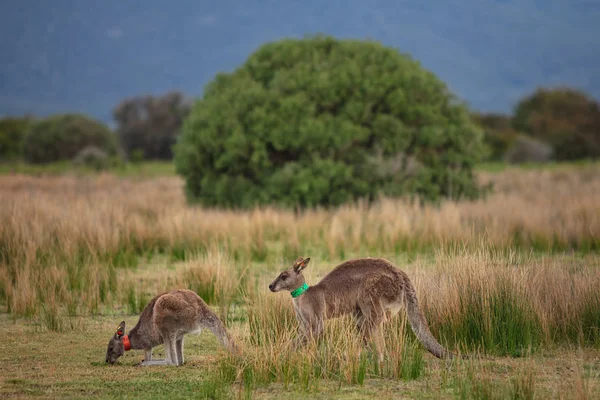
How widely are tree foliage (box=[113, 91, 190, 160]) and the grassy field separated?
6168cm

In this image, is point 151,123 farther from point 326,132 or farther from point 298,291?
point 298,291

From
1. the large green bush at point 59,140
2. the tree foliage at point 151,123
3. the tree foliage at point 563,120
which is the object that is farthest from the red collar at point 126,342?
the tree foliage at point 151,123

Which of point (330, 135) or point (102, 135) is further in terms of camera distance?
point (102, 135)

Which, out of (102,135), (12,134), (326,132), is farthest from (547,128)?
(326,132)

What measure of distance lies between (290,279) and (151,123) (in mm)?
73325

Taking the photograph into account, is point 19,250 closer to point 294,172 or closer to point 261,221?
point 261,221

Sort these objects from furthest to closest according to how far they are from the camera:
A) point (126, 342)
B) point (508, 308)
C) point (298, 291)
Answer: point (508, 308)
point (126, 342)
point (298, 291)

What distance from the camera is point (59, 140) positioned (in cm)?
5781

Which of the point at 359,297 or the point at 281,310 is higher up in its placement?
the point at 359,297

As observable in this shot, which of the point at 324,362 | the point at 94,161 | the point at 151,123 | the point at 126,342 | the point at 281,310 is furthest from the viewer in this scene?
the point at 151,123

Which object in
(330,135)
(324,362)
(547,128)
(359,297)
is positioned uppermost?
(547,128)

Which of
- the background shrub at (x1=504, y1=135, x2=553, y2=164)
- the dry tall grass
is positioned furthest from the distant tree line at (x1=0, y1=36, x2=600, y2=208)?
the background shrub at (x1=504, y1=135, x2=553, y2=164)

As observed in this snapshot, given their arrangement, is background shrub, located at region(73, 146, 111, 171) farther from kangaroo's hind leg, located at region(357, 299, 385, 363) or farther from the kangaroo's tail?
the kangaroo's tail

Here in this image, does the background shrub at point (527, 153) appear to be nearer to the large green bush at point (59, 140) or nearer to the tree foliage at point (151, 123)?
the large green bush at point (59, 140)
